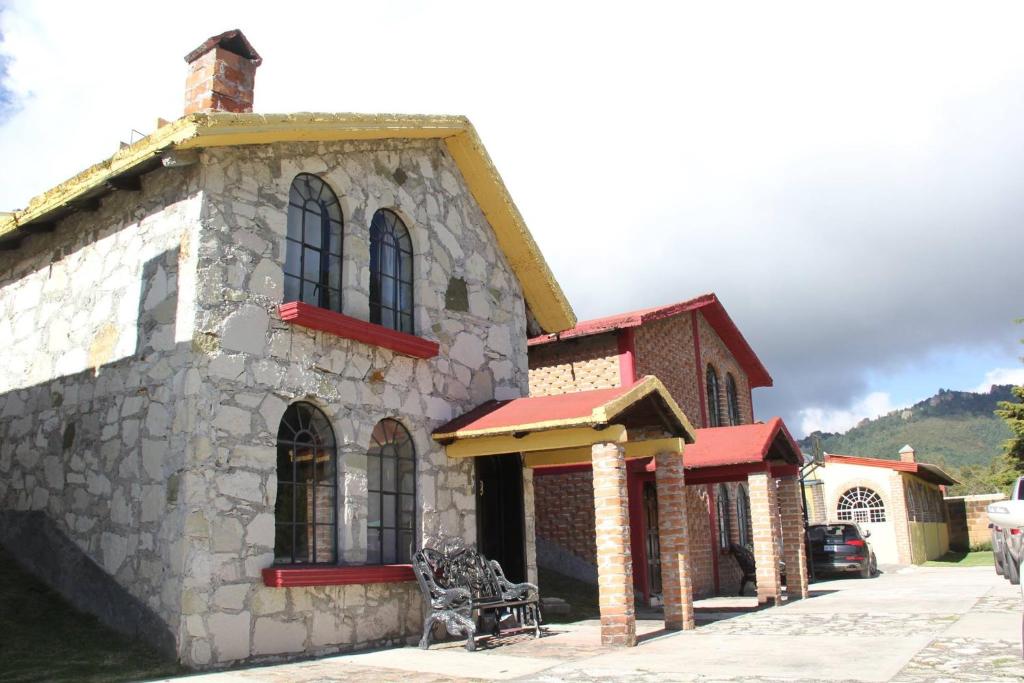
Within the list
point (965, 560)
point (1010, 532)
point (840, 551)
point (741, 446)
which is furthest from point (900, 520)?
point (741, 446)

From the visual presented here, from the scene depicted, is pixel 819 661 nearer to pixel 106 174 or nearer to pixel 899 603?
pixel 899 603

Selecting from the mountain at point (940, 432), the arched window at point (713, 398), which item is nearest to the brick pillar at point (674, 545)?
the arched window at point (713, 398)

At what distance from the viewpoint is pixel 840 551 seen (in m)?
20.6

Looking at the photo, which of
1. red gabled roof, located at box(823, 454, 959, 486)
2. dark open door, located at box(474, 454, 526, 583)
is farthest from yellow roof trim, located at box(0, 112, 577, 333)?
red gabled roof, located at box(823, 454, 959, 486)

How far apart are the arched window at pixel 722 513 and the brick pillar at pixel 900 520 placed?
29.6 ft

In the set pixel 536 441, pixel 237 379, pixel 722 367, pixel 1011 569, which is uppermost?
pixel 722 367

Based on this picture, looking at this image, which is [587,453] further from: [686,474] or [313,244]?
[313,244]

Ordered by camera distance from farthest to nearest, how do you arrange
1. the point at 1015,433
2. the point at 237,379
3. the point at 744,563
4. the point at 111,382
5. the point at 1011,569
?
the point at 1015,433
the point at 744,563
the point at 1011,569
the point at 111,382
the point at 237,379

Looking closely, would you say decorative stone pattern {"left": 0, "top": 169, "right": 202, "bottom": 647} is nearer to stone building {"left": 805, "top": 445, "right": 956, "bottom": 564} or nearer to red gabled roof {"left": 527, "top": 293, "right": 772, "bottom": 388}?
red gabled roof {"left": 527, "top": 293, "right": 772, "bottom": 388}

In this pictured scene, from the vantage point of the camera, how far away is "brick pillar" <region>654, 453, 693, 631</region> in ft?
34.6

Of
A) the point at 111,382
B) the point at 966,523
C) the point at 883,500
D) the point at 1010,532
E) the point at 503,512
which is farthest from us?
the point at 966,523

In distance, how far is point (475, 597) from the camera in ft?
31.2

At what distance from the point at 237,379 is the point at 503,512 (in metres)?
4.58

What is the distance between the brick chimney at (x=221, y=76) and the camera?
924 centimetres
